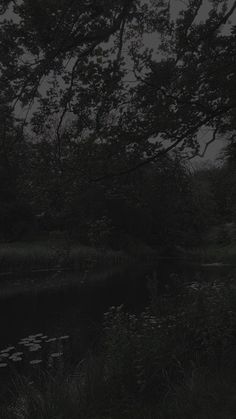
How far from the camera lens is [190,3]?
615 centimetres

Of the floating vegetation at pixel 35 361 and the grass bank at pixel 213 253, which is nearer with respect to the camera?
the floating vegetation at pixel 35 361

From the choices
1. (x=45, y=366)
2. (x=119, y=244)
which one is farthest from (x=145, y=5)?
(x=119, y=244)

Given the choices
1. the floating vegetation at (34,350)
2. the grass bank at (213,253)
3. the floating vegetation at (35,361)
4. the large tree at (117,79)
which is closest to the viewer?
the large tree at (117,79)

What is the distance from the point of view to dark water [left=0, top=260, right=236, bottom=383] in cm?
1120

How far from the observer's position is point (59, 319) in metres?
16.1

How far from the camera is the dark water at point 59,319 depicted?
1120cm

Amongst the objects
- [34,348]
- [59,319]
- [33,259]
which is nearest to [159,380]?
[34,348]

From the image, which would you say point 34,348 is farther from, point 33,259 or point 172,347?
point 33,259

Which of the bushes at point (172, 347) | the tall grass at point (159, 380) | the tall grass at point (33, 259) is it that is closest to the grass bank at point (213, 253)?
the tall grass at point (33, 259)

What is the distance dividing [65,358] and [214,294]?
14.2 feet

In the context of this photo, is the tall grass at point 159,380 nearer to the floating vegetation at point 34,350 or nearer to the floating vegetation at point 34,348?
the floating vegetation at point 34,350

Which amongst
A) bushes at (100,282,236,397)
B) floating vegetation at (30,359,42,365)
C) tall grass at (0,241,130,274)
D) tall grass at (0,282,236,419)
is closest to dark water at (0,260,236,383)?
floating vegetation at (30,359,42,365)

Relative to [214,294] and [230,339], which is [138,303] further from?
[230,339]

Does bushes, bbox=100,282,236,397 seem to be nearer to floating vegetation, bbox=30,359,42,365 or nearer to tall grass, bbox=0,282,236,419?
tall grass, bbox=0,282,236,419
